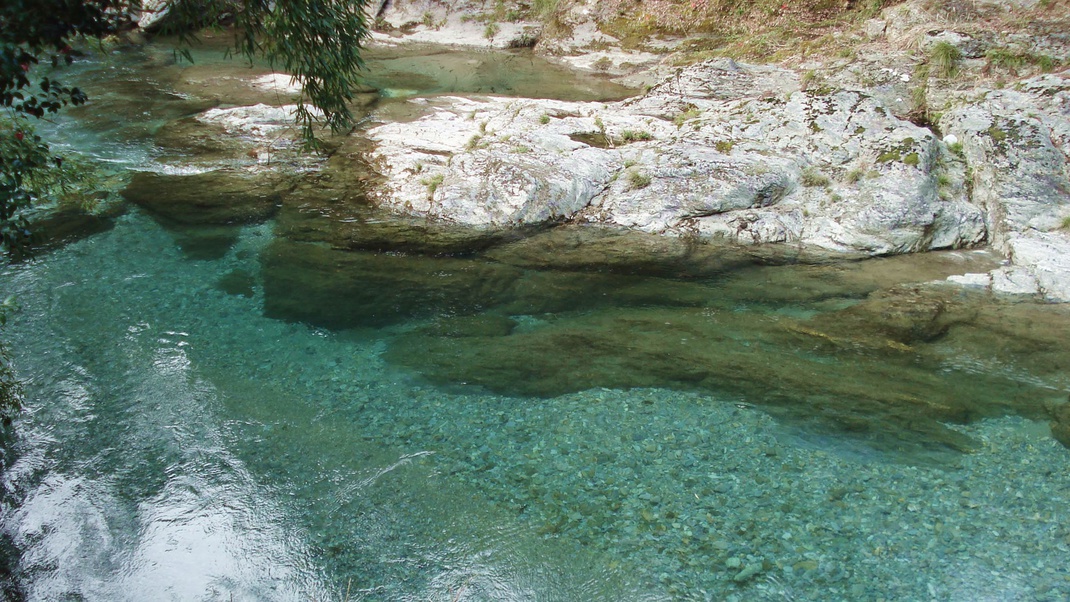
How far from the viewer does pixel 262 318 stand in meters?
8.73

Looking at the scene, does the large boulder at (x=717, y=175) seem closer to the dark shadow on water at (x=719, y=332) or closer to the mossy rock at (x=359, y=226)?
the mossy rock at (x=359, y=226)

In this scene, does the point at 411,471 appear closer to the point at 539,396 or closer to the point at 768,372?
the point at 539,396

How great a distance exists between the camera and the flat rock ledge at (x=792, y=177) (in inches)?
416

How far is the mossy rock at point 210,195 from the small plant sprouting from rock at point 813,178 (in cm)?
916

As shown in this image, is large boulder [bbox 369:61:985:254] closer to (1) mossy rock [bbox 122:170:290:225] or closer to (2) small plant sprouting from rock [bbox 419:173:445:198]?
(2) small plant sprouting from rock [bbox 419:173:445:198]

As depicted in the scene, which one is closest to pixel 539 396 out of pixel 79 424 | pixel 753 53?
pixel 79 424

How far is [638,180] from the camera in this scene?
11648mm

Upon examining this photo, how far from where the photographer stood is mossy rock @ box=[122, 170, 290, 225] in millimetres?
11406

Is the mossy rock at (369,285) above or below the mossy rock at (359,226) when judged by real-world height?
below

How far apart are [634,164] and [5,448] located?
966 centimetres

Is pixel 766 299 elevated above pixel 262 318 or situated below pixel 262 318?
above

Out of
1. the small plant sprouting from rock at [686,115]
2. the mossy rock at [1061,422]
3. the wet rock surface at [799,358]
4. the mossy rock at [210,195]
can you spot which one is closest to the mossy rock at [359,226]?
the mossy rock at [210,195]

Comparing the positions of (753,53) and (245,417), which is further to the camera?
(753,53)

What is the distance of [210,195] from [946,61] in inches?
555
